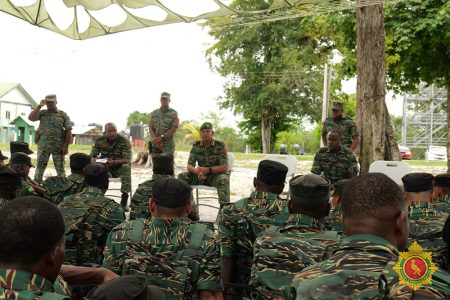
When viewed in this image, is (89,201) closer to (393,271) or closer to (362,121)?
(393,271)

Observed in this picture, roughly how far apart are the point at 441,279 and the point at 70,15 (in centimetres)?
617

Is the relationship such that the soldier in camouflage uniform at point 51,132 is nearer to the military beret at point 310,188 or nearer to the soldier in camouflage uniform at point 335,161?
the soldier in camouflage uniform at point 335,161

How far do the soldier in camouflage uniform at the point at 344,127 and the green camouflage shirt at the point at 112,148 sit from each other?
309 centimetres

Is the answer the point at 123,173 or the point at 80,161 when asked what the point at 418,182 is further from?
the point at 123,173

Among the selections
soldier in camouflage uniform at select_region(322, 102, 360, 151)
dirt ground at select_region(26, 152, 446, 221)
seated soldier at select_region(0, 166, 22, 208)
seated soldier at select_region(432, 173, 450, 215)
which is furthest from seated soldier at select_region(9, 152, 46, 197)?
soldier in camouflage uniform at select_region(322, 102, 360, 151)

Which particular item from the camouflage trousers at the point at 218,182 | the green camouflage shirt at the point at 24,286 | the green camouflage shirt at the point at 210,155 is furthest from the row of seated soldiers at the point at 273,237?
the green camouflage shirt at the point at 210,155

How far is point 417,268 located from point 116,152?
6895mm

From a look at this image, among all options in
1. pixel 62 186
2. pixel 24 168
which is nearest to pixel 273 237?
pixel 62 186

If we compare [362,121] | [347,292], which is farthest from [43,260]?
[362,121]

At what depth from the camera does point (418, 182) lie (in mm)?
3980

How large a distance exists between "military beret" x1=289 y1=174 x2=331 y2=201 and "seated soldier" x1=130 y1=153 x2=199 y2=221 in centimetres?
180

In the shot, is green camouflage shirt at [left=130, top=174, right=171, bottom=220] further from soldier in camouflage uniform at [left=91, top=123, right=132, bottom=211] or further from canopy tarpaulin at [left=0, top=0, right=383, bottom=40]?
soldier in camouflage uniform at [left=91, top=123, right=132, bottom=211]

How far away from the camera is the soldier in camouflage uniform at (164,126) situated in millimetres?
8785

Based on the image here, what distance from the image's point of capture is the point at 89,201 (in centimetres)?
366
